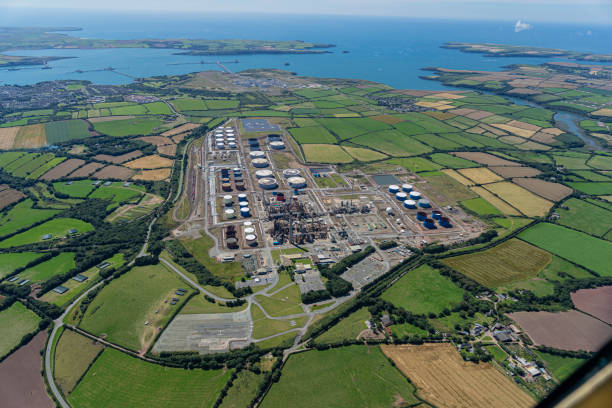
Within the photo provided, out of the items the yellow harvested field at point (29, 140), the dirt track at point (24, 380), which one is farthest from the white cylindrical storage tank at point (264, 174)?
the yellow harvested field at point (29, 140)

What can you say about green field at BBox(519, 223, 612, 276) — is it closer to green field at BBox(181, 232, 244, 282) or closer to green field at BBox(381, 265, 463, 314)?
green field at BBox(381, 265, 463, 314)

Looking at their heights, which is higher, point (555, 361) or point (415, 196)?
point (415, 196)

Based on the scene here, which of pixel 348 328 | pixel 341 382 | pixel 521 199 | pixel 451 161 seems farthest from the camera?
pixel 451 161

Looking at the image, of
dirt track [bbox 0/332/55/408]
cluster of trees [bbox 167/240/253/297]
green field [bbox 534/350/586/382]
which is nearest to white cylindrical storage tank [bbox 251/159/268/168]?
cluster of trees [bbox 167/240/253/297]

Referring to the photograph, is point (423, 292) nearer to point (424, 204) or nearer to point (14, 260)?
point (424, 204)

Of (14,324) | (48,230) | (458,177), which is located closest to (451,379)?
(14,324)

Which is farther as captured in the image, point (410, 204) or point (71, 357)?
point (410, 204)
